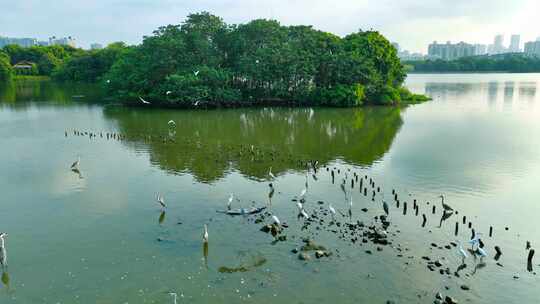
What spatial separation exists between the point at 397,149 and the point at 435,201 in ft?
45.0

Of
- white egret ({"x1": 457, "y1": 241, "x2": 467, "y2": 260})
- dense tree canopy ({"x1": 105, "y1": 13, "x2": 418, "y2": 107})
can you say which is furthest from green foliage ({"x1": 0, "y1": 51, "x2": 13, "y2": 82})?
white egret ({"x1": 457, "y1": 241, "x2": 467, "y2": 260})

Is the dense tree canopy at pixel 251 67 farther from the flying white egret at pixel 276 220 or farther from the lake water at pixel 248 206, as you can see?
the flying white egret at pixel 276 220

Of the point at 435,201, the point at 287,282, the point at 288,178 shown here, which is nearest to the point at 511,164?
the point at 435,201

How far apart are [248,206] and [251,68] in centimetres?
3960

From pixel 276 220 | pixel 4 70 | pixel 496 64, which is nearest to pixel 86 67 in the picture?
pixel 4 70

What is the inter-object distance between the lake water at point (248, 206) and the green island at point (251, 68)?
13.4 m

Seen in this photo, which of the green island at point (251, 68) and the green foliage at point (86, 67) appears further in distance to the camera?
the green foliage at point (86, 67)

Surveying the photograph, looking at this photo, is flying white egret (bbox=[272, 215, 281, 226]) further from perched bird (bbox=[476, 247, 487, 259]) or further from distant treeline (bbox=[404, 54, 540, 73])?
distant treeline (bbox=[404, 54, 540, 73])

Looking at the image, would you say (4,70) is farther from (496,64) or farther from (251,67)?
(496,64)

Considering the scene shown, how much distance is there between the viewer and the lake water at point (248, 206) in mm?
16094

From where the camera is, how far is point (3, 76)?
119 metres

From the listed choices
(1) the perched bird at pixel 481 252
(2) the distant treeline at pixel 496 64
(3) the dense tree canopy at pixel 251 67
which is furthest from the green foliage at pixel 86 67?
(1) the perched bird at pixel 481 252

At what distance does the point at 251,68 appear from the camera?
199 ft

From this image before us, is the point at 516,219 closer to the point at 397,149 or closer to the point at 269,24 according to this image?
the point at 397,149
